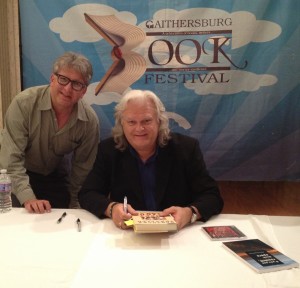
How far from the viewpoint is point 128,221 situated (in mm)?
1305

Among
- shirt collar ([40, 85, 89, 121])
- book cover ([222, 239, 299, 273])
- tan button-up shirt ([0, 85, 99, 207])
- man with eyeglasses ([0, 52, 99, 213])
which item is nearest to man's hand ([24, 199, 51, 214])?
man with eyeglasses ([0, 52, 99, 213])

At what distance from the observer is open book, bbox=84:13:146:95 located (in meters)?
2.57

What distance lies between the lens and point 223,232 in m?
1.31

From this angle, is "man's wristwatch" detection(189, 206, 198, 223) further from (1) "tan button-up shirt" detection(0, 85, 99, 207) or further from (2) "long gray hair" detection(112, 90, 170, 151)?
(1) "tan button-up shirt" detection(0, 85, 99, 207)

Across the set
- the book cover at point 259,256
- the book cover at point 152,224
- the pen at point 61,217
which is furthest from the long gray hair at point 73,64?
the book cover at point 259,256

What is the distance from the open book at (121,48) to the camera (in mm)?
2570

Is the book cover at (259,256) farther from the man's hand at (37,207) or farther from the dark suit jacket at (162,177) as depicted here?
the man's hand at (37,207)

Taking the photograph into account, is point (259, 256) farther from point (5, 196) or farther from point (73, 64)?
point (73, 64)

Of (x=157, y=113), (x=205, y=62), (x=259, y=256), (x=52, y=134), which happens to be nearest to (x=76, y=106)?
(x=52, y=134)

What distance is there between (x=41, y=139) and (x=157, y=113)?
0.83 m

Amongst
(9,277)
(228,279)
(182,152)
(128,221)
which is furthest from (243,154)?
(9,277)

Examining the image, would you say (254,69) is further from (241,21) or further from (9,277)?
(9,277)

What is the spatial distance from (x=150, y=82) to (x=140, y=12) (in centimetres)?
53

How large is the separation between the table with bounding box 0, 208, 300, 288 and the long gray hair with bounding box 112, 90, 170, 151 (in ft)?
1.45
